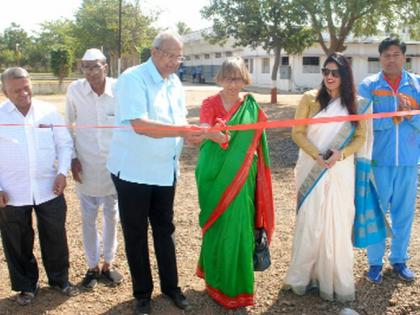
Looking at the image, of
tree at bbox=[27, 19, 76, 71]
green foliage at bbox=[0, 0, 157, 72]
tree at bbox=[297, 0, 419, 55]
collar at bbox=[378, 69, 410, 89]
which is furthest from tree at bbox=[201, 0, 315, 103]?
tree at bbox=[27, 19, 76, 71]

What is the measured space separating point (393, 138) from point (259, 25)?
49.5 feet

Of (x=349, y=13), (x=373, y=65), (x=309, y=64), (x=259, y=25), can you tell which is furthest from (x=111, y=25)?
(x=349, y=13)

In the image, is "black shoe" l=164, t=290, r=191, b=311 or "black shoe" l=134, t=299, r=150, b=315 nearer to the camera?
"black shoe" l=134, t=299, r=150, b=315

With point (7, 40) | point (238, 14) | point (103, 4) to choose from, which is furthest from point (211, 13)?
point (7, 40)

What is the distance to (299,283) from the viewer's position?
3.45 meters

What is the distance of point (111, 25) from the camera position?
36.0 metres

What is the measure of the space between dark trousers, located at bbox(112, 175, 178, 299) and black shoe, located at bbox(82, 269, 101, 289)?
1.85 feet

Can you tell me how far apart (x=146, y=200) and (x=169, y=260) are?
558 millimetres

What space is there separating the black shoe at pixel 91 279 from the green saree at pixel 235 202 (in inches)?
39.0

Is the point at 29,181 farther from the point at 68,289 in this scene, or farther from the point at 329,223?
the point at 329,223

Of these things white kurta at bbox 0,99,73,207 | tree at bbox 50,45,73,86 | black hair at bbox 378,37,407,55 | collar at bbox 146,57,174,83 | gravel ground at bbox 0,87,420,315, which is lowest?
gravel ground at bbox 0,87,420,315

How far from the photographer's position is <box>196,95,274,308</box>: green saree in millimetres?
3113

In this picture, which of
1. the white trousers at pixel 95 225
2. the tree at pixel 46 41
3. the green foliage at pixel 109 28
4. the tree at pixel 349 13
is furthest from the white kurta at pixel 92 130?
the tree at pixel 46 41

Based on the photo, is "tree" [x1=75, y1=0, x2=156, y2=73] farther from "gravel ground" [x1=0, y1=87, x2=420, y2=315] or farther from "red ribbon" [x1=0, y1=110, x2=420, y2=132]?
"red ribbon" [x1=0, y1=110, x2=420, y2=132]
